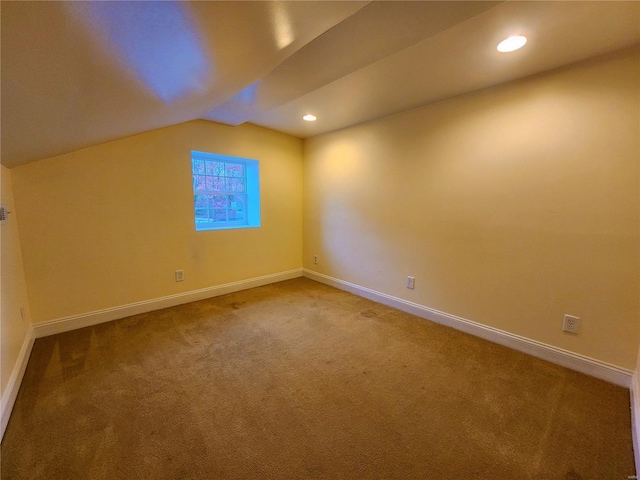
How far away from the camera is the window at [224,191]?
325 centimetres

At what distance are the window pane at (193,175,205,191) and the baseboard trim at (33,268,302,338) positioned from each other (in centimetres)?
124

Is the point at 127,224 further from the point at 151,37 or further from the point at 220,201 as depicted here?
the point at 151,37

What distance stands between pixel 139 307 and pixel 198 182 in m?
1.55

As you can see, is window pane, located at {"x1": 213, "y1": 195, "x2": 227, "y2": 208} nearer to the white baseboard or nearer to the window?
the window

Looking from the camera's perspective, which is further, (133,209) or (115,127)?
(133,209)

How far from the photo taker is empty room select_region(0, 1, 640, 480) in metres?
1.17

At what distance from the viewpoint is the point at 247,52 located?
1.24m

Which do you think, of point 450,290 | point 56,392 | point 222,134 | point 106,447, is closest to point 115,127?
point 222,134

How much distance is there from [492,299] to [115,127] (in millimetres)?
3291

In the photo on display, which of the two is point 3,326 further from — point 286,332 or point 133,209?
point 286,332

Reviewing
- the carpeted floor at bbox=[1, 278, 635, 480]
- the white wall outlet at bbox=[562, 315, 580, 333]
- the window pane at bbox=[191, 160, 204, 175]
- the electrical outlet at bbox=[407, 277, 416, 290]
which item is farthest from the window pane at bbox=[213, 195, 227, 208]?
the white wall outlet at bbox=[562, 315, 580, 333]

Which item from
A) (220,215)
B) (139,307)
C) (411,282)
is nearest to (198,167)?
(220,215)

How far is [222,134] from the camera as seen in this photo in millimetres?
3145

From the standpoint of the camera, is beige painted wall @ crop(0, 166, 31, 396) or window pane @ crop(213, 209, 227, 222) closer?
beige painted wall @ crop(0, 166, 31, 396)
